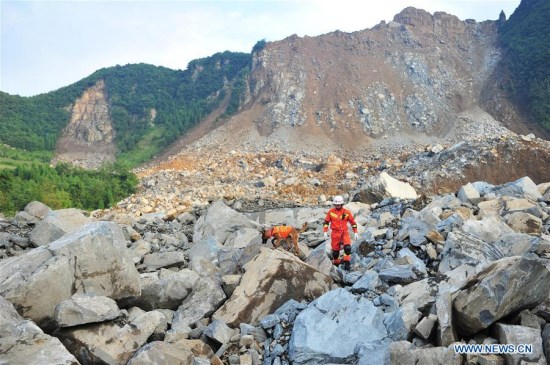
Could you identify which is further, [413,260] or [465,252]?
[413,260]

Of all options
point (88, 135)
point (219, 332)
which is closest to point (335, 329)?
point (219, 332)

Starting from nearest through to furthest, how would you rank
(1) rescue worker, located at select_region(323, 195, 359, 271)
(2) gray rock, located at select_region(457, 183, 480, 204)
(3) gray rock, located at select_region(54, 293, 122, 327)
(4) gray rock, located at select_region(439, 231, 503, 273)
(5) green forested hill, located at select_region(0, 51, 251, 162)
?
1. (3) gray rock, located at select_region(54, 293, 122, 327)
2. (4) gray rock, located at select_region(439, 231, 503, 273)
3. (1) rescue worker, located at select_region(323, 195, 359, 271)
4. (2) gray rock, located at select_region(457, 183, 480, 204)
5. (5) green forested hill, located at select_region(0, 51, 251, 162)

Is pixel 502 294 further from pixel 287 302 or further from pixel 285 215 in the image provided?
pixel 285 215

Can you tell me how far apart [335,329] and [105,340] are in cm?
280

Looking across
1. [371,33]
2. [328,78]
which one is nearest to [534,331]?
[328,78]

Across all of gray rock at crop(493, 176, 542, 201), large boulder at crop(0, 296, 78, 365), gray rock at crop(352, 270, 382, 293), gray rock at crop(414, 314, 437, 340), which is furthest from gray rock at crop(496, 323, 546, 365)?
gray rock at crop(493, 176, 542, 201)

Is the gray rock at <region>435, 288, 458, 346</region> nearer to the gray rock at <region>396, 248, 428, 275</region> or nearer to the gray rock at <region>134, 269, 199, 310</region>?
the gray rock at <region>396, 248, 428, 275</region>

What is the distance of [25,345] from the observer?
4105 mm

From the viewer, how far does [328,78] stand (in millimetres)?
50500

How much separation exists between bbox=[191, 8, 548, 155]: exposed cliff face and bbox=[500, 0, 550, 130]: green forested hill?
166 cm

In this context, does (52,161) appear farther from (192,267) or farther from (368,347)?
(368,347)

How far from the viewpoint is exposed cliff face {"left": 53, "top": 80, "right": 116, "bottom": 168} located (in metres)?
60.0

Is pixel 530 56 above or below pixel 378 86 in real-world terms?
above

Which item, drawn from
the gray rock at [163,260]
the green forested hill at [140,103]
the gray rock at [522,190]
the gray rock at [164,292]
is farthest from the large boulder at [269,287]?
the green forested hill at [140,103]
